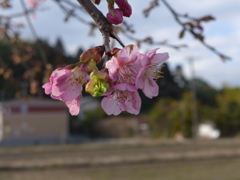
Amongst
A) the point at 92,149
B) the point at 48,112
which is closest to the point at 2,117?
the point at 48,112

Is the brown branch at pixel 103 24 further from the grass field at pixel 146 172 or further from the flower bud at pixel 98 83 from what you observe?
the grass field at pixel 146 172

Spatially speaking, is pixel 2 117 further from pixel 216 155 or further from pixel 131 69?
pixel 131 69

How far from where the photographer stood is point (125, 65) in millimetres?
617

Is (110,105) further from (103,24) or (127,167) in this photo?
(127,167)

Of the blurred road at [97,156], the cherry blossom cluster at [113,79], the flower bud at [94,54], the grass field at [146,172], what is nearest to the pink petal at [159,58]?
the cherry blossom cluster at [113,79]

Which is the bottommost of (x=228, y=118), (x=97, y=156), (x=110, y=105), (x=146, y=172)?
(x=146, y=172)

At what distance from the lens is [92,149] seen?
15438mm

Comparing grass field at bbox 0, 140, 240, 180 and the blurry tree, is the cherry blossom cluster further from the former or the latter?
the blurry tree

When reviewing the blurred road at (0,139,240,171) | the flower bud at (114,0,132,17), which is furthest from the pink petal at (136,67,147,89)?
the blurred road at (0,139,240,171)

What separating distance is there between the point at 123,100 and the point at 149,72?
7 centimetres

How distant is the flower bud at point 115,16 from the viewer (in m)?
0.62

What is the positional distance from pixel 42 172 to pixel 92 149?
5.18 meters

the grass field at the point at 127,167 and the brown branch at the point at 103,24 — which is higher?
the brown branch at the point at 103,24

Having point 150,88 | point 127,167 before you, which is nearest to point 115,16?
point 150,88
